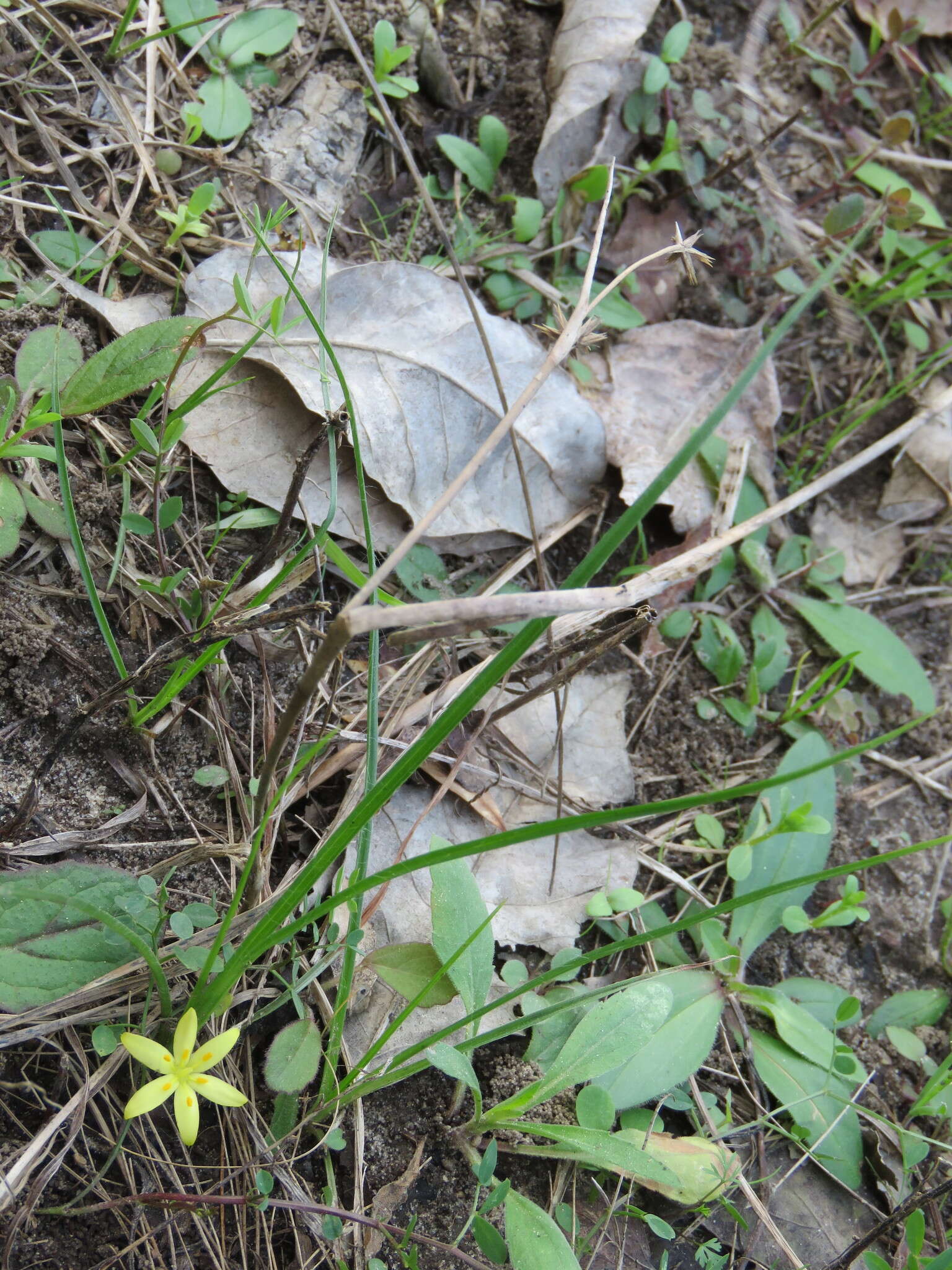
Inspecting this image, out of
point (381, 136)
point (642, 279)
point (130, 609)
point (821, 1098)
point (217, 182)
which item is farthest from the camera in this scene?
point (642, 279)

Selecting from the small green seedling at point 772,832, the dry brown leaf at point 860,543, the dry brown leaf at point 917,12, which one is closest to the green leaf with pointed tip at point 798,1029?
the small green seedling at point 772,832

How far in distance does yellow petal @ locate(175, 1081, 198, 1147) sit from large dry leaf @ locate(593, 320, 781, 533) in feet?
5.16

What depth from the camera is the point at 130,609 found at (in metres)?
1.63

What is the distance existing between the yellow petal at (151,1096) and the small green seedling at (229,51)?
1.97 m

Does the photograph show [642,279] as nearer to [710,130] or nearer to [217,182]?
[710,130]

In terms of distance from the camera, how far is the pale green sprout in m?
1.19

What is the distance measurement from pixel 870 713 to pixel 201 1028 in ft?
6.01

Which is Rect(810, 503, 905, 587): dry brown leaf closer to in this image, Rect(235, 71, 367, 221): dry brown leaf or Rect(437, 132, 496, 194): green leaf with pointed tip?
Rect(437, 132, 496, 194): green leaf with pointed tip

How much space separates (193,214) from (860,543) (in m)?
1.99

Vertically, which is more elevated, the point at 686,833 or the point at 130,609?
the point at 130,609

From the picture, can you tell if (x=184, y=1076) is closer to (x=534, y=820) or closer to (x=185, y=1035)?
(x=185, y=1035)

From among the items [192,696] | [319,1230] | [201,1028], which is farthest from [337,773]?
[319,1230]

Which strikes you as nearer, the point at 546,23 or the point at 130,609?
the point at 130,609

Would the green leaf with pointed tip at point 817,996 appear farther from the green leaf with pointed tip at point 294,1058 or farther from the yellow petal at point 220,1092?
the yellow petal at point 220,1092
